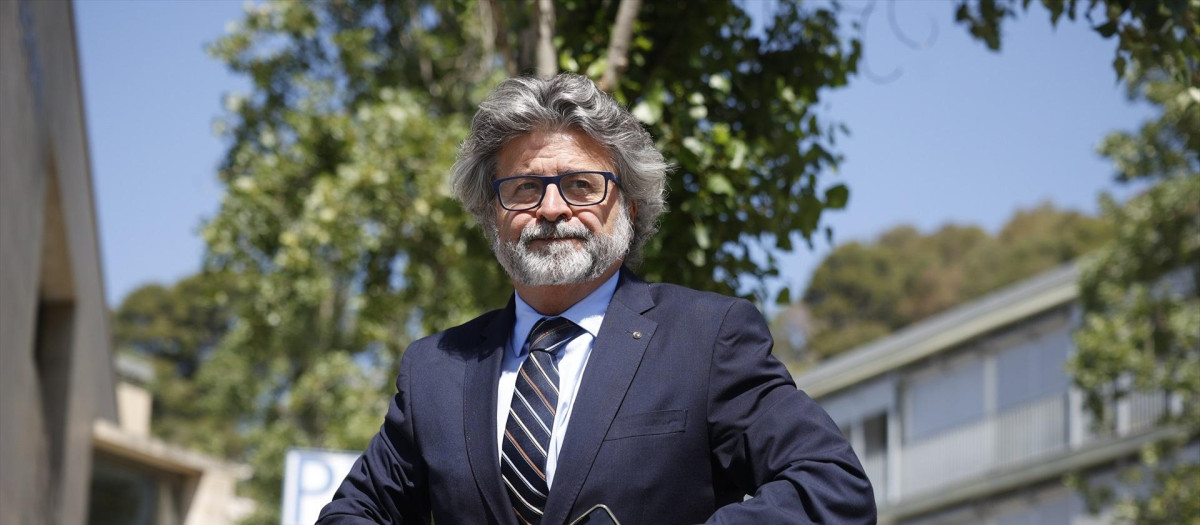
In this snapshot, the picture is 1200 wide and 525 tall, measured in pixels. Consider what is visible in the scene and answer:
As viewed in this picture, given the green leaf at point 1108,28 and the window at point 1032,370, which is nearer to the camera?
the green leaf at point 1108,28

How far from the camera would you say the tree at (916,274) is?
2323 inches

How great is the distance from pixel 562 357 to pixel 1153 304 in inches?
590

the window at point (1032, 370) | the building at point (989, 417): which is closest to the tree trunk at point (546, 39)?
the building at point (989, 417)

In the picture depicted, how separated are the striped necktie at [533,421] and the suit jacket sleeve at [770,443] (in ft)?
1.11

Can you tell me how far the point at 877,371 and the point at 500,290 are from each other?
81.3ft

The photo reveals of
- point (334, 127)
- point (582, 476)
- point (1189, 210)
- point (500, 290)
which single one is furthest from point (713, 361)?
point (1189, 210)

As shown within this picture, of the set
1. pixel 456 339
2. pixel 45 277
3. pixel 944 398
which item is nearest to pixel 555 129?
pixel 456 339

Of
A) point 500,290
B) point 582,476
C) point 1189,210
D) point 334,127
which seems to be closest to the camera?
point 582,476

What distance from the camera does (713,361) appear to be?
2.96 metres

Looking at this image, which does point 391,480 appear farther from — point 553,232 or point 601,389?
point 553,232

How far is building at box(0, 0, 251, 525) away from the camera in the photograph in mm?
9227

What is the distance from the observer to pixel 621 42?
20.3 ft

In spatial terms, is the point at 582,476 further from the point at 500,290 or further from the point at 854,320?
the point at 854,320

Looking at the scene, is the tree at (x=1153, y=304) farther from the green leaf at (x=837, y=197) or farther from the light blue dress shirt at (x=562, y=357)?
the light blue dress shirt at (x=562, y=357)
